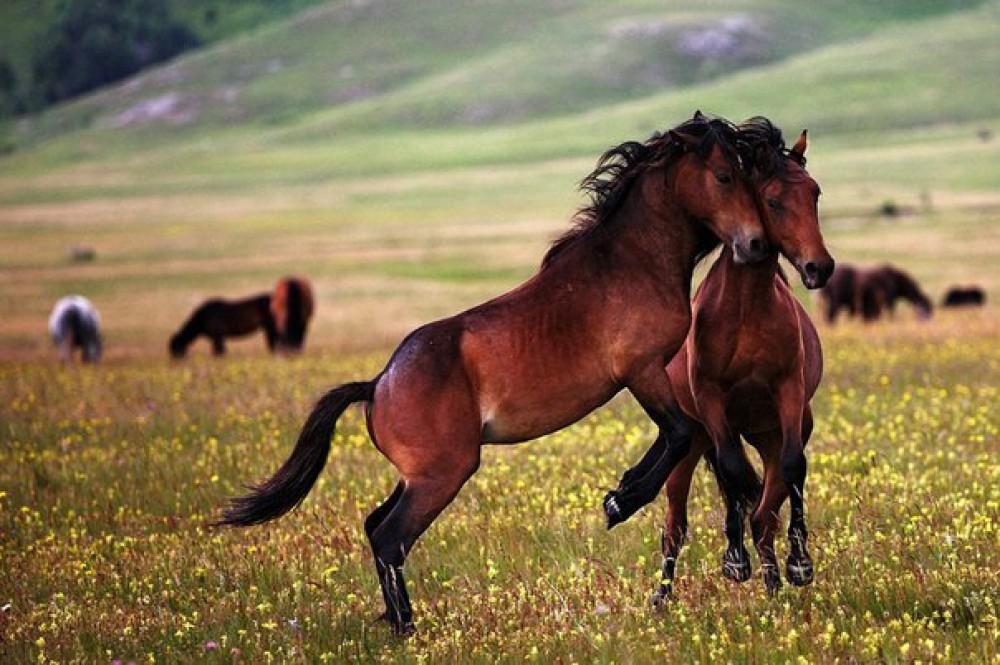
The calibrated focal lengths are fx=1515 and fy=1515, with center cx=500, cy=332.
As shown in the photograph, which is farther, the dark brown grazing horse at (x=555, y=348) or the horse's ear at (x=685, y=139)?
the horse's ear at (x=685, y=139)

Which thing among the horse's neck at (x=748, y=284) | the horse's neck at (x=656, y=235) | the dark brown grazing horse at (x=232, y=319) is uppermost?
the horse's neck at (x=656, y=235)

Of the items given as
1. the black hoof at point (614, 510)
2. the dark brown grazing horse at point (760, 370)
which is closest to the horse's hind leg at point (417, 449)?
the black hoof at point (614, 510)

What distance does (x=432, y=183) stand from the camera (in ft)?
396

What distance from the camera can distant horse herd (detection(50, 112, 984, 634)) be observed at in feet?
24.4

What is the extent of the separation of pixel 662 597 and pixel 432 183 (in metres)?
114

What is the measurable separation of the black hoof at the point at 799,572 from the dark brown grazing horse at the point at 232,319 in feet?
82.9

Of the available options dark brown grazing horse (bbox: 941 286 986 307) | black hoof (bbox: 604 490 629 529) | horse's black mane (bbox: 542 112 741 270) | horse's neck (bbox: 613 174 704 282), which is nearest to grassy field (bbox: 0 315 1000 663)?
black hoof (bbox: 604 490 629 529)

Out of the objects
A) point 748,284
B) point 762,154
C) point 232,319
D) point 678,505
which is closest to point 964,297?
point 232,319

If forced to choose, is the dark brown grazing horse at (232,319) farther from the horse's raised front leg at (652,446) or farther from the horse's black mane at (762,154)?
the horse's raised front leg at (652,446)

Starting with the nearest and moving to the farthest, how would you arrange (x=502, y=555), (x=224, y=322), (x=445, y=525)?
1. (x=502, y=555)
2. (x=445, y=525)
3. (x=224, y=322)

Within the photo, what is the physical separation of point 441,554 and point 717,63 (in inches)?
7698

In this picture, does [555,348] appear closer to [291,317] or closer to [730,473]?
[730,473]

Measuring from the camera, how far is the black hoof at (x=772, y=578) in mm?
7879

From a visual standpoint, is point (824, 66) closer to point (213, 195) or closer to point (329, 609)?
point (213, 195)
